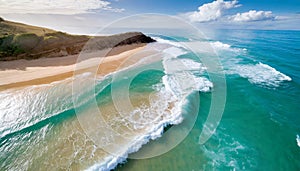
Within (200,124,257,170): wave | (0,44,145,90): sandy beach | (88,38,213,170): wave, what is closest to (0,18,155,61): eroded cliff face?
(0,44,145,90): sandy beach

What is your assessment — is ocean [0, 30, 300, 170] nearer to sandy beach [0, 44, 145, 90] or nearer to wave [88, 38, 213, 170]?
wave [88, 38, 213, 170]

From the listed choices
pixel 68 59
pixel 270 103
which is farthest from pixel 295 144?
pixel 68 59

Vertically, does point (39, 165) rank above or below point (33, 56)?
below

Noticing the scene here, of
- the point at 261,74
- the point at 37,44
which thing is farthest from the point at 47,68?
the point at 261,74

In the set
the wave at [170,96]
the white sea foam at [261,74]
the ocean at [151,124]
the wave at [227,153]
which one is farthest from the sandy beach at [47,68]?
the white sea foam at [261,74]

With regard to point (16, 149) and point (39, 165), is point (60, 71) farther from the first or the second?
point (39, 165)

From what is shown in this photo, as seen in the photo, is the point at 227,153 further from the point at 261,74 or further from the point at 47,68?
the point at 47,68

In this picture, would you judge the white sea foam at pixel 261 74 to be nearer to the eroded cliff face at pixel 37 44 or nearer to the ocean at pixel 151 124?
the ocean at pixel 151 124
